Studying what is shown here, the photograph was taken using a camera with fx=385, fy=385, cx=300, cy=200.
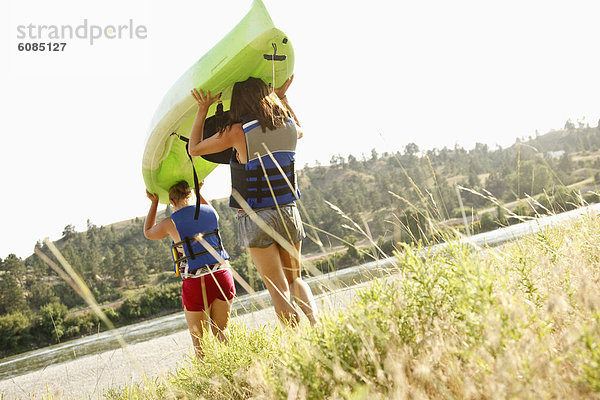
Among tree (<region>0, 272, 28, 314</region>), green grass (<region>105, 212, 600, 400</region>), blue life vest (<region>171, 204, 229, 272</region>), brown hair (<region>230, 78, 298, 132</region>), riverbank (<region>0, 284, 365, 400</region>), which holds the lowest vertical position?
tree (<region>0, 272, 28, 314</region>)

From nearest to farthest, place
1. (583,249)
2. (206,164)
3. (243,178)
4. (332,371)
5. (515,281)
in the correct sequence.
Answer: (332,371) < (515,281) < (583,249) < (243,178) < (206,164)

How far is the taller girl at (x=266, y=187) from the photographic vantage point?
11.1ft

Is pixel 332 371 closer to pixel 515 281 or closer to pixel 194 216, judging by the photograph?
pixel 515 281

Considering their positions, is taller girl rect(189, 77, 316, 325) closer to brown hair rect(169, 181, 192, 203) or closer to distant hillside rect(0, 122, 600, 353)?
brown hair rect(169, 181, 192, 203)

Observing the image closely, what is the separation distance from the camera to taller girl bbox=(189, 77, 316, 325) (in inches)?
133

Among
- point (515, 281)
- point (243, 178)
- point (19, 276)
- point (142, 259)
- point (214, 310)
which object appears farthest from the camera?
point (142, 259)

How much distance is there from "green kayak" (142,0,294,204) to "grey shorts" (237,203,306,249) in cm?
108

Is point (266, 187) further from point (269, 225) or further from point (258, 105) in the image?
point (258, 105)

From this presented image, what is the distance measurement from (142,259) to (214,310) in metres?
96.2

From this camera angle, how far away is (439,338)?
5.72 ft

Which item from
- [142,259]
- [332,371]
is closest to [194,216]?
[332,371]

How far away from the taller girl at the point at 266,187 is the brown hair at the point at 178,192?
151 centimetres

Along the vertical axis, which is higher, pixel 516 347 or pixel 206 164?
pixel 206 164

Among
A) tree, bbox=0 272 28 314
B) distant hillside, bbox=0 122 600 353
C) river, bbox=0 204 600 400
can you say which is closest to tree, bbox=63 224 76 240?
distant hillside, bbox=0 122 600 353
